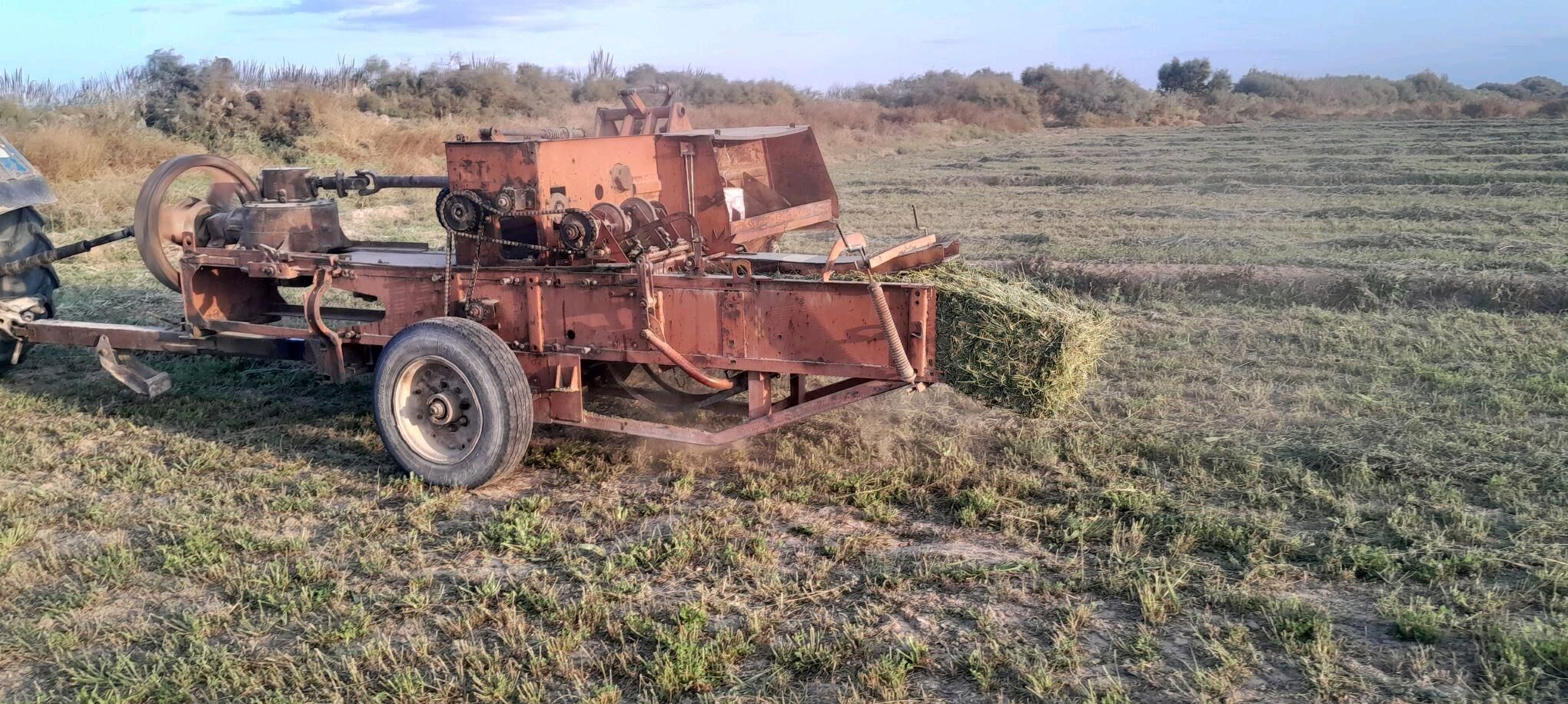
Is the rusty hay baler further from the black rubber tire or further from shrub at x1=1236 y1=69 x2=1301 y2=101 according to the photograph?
shrub at x1=1236 y1=69 x2=1301 y2=101

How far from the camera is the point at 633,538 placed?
4.64 metres

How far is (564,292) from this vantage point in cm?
529

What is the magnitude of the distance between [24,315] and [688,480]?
480 centimetres

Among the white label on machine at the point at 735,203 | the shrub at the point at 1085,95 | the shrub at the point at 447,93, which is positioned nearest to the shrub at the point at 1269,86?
the shrub at the point at 1085,95

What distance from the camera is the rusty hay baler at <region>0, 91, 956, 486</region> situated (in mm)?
4969

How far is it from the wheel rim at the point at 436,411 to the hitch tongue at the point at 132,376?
209 centimetres

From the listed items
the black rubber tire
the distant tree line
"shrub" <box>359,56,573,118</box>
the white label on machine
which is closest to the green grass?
the black rubber tire

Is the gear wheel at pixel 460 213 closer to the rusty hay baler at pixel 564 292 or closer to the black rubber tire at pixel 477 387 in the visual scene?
the rusty hay baler at pixel 564 292

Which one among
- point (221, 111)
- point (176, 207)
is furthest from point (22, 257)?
point (221, 111)

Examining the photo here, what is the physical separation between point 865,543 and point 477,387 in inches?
78.1

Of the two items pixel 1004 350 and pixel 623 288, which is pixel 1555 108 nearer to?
pixel 1004 350

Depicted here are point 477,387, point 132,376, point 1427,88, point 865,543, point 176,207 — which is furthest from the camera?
point 1427,88

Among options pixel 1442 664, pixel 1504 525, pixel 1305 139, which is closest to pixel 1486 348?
pixel 1504 525

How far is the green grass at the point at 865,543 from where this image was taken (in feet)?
11.5
